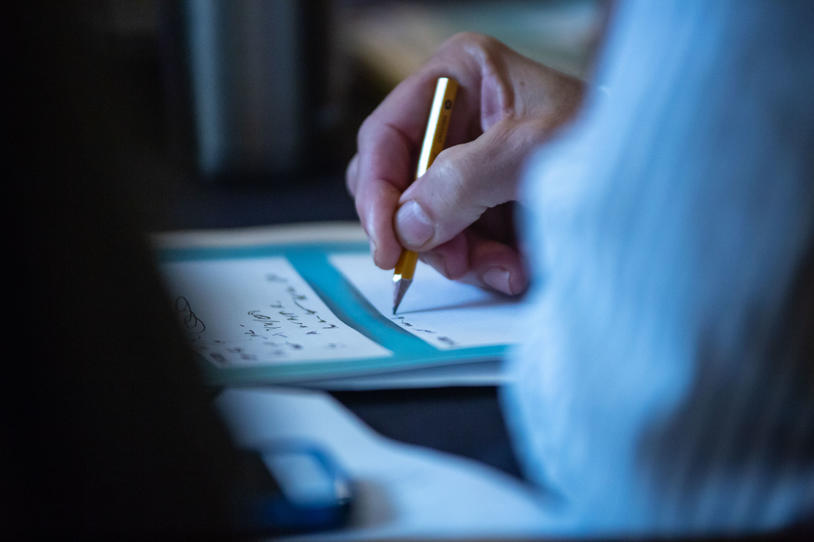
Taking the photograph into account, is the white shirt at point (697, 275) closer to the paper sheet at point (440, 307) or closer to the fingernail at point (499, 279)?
the paper sheet at point (440, 307)

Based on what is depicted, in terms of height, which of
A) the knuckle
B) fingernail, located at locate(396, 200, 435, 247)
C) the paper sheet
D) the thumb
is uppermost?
the knuckle

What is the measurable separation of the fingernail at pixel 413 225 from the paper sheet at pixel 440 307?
4 cm

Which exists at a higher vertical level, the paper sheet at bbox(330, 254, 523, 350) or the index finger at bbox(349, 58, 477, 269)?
the index finger at bbox(349, 58, 477, 269)

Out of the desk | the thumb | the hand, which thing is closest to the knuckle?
the hand

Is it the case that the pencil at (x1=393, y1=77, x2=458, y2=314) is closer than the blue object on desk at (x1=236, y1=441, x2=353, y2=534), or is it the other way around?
the blue object on desk at (x1=236, y1=441, x2=353, y2=534)

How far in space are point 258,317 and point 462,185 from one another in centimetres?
14

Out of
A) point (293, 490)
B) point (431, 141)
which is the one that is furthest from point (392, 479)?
point (431, 141)

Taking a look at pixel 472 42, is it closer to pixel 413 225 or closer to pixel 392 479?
pixel 413 225

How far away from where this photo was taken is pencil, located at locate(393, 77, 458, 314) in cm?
55

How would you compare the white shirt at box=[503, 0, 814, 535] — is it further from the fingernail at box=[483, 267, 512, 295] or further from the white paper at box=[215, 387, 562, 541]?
the fingernail at box=[483, 267, 512, 295]

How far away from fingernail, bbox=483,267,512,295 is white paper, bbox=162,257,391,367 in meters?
0.12

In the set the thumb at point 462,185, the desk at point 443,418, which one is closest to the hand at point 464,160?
the thumb at point 462,185

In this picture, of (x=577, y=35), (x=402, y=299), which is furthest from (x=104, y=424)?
(x=577, y=35)

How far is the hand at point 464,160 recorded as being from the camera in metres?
0.51
